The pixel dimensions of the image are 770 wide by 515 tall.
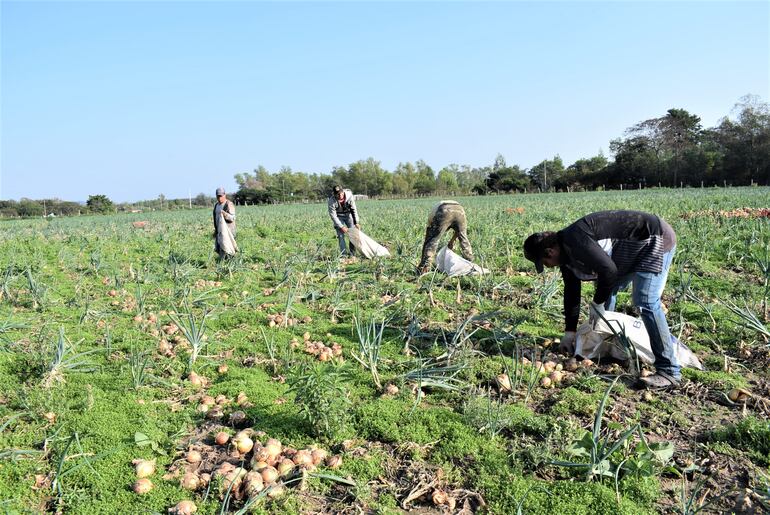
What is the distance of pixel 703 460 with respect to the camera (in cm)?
275

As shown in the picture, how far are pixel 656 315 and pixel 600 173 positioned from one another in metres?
51.3

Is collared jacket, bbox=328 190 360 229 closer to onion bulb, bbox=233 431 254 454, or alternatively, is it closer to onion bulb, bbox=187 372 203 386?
onion bulb, bbox=187 372 203 386

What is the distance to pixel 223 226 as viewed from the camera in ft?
26.5

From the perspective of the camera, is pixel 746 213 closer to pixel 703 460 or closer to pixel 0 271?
pixel 703 460

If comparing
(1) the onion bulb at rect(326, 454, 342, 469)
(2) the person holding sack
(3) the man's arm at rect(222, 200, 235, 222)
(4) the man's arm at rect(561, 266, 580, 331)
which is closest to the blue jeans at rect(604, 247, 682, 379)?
(4) the man's arm at rect(561, 266, 580, 331)

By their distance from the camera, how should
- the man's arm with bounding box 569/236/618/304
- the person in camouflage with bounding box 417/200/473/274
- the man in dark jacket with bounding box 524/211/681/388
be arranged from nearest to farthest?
the man's arm with bounding box 569/236/618/304, the man in dark jacket with bounding box 524/211/681/388, the person in camouflage with bounding box 417/200/473/274

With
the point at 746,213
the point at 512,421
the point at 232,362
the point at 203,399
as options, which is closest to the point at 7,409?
the point at 203,399

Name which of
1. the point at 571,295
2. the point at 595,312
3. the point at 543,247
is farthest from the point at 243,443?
the point at 595,312

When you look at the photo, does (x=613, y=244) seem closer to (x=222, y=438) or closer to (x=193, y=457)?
(x=222, y=438)

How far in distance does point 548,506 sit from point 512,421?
2.31ft

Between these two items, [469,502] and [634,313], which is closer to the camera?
[469,502]

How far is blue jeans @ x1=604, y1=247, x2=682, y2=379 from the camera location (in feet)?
11.6

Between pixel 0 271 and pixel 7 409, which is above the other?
pixel 0 271

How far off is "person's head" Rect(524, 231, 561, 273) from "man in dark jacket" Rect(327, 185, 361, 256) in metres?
5.02
